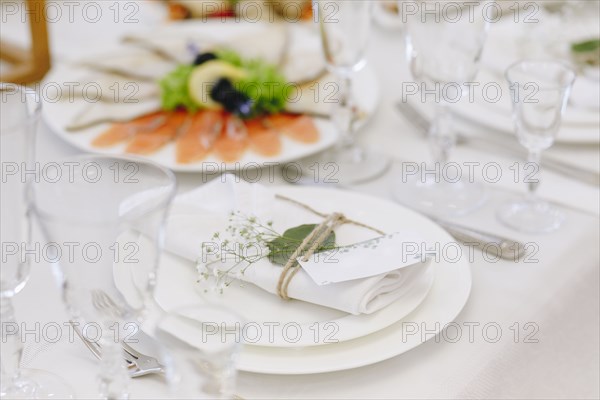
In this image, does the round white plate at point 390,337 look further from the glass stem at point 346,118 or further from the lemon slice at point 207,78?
the lemon slice at point 207,78

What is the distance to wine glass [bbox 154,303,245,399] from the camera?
570mm

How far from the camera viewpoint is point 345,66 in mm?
1234

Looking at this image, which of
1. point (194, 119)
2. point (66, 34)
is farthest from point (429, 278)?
point (66, 34)

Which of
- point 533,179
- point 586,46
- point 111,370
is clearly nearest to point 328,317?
point 111,370

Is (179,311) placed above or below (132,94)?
above

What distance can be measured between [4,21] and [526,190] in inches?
46.3

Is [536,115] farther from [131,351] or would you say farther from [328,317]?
[131,351]

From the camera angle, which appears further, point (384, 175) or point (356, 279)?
point (384, 175)

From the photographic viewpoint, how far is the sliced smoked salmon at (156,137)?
124cm

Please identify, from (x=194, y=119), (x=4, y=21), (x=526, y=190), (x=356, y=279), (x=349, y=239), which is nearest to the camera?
(x=356, y=279)

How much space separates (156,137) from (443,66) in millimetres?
441

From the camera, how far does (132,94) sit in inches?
55.1

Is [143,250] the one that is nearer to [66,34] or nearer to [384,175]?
[384,175]

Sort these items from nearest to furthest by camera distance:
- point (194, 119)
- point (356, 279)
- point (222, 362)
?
point (222, 362) < point (356, 279) < point (194, 119)
